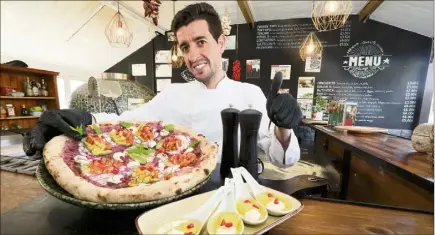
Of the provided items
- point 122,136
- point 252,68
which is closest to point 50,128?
point 122,136

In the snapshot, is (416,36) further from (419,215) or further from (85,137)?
(85,137)

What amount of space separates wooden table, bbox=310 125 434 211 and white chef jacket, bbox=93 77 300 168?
1.55 feet

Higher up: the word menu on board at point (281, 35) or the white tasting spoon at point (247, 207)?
the word menu on board at point (281, 35)

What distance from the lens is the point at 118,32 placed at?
573mm

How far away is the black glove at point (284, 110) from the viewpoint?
488 millimetres

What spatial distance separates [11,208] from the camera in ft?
1.29

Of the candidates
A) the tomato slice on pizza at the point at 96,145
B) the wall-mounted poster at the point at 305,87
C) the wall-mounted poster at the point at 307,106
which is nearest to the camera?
the tomato slice on pizza at the point at 96,145

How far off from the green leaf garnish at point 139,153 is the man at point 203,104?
0.58ft

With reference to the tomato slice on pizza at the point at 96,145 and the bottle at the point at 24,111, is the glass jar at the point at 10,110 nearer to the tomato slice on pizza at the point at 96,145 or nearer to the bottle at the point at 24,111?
the bottle at the point at 24,111

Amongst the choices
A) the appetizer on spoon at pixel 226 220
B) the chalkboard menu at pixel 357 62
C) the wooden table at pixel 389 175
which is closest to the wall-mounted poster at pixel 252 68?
the chalkboard menu at pixel 357 62

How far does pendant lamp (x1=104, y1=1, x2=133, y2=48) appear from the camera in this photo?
0.52m

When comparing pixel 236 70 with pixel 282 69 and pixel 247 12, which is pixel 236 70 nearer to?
pixel 247 12

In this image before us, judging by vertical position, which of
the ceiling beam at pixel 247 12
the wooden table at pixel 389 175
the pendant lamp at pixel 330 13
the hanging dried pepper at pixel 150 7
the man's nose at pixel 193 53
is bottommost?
the wooden table at pixel 389 175

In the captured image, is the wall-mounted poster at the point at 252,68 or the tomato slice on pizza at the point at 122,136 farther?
the wall-mounted poster at the point at 252,68
